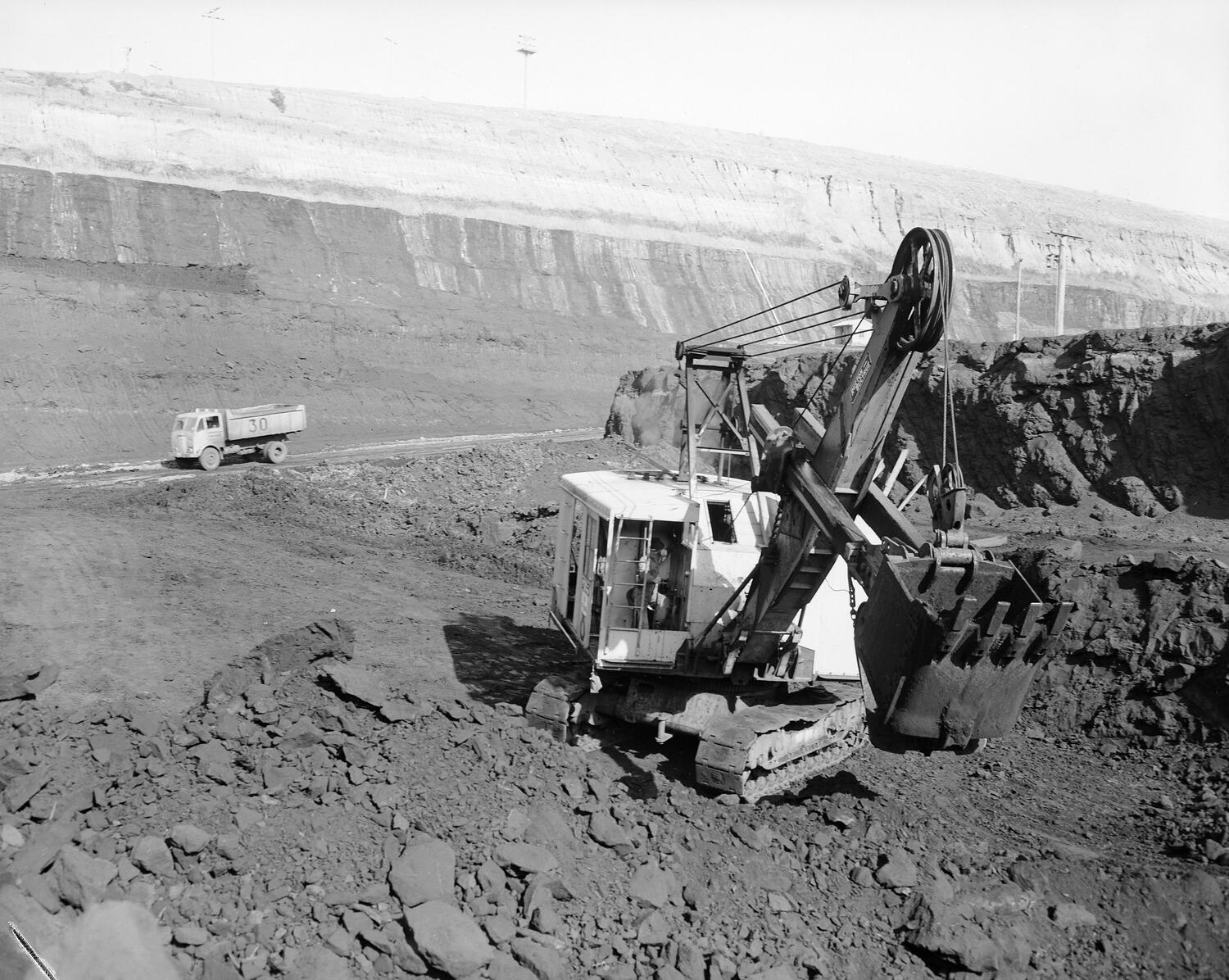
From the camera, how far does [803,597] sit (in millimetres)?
8891

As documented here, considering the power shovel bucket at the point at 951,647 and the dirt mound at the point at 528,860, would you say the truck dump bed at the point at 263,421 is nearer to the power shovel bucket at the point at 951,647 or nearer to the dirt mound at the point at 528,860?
the dirt mound at the point at 528,860

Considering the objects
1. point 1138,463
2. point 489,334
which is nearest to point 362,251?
point 489,334

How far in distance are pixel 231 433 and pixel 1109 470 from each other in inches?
873

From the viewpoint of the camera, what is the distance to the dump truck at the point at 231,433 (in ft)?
92.1

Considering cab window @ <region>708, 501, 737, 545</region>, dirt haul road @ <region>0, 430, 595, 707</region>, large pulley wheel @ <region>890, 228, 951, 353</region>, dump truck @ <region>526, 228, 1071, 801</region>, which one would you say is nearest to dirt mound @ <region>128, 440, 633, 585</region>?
dirt haul road @ <region>0, 430, 595, 707</region>

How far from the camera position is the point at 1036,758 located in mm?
11102

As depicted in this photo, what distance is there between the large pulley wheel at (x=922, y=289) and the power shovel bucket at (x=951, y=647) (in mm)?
1649

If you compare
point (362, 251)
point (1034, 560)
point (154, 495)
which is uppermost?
point (362, 251)

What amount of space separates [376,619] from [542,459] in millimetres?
12454

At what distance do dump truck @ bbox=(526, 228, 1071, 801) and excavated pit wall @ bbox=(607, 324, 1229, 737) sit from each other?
92.2 inches

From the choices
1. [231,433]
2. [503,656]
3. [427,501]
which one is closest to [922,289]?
[503,656]

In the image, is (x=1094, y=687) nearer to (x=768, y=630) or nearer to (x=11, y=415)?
(x=768, y=630)

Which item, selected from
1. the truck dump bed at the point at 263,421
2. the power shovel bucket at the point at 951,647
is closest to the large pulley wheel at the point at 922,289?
the power shovel bucket at the point at 951,647

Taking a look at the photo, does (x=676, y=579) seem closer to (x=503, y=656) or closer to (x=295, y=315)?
(x=503, y=656)
